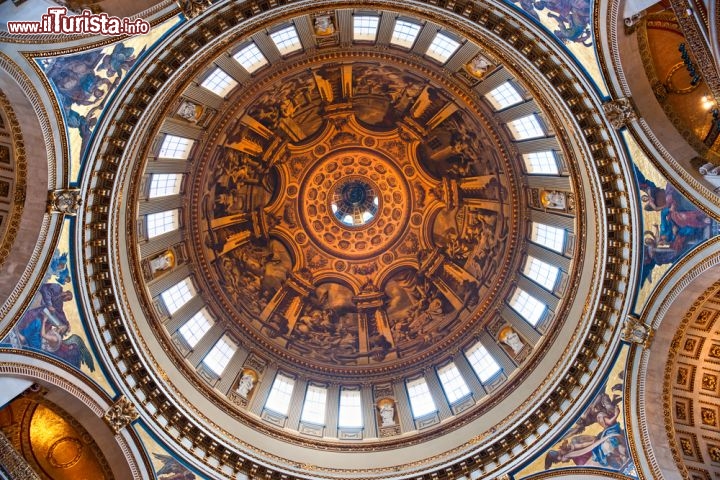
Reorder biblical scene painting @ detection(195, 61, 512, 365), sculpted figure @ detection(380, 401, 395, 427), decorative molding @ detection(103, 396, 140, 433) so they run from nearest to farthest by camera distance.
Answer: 1. decorative molding @ detection(103, 396, 140, 433)
2. sculpted figure @ detection(380, 401, 395, 427)
3. biblical scene painting @ detection(195, 61, 512, 365)

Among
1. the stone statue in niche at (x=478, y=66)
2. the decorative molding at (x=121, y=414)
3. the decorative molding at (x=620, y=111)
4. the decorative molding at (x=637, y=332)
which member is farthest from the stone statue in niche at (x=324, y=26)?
the decorative molding at (x=121, y=414)

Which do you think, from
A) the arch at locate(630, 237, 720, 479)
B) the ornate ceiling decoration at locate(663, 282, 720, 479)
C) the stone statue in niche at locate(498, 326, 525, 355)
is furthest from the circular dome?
the ornate ceiling decoration at locate(663, 282, 720, 479)

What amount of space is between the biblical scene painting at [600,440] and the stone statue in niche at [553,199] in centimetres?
746

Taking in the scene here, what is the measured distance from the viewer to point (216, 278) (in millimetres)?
27328

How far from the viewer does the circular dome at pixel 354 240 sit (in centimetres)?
1848

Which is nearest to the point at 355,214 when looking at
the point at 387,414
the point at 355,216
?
the point at 355,216

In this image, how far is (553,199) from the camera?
76.9 feet

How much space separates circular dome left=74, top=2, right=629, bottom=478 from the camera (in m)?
18.5

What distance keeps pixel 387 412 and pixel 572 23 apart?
18825 millimetres

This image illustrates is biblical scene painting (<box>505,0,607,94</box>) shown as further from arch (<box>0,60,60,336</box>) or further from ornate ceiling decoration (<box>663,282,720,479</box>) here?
arch (<box>0,60,60,336</box>)

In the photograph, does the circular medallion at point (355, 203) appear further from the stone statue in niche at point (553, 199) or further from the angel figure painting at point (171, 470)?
the angel figure painting at point (171, 470)

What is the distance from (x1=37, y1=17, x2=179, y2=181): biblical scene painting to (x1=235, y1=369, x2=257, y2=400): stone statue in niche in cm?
1256

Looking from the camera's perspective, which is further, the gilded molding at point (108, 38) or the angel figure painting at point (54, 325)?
the angel figure painting at point (54, 325)

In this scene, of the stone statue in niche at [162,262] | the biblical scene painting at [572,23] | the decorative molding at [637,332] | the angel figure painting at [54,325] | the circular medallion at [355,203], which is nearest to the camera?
the biblical scene painting at [572,23]
